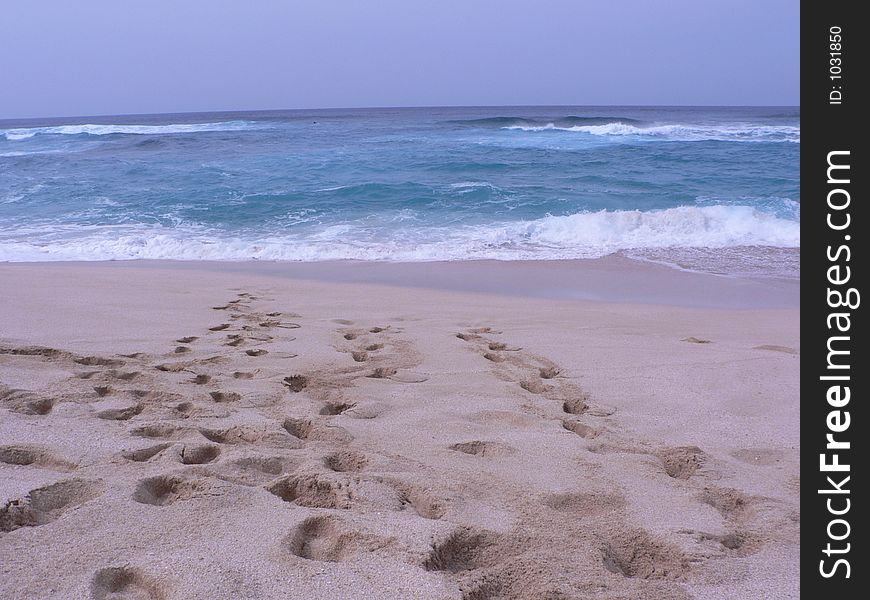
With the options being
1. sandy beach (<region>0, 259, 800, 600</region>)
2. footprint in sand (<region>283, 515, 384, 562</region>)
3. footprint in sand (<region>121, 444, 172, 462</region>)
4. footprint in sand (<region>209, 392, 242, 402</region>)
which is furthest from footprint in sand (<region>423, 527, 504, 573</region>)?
footprint in sand (<region>209, 392, 242, 402</region>)

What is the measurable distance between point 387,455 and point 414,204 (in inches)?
402

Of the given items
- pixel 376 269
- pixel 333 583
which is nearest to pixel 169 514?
pixel 333 583

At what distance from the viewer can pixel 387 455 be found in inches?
96.1

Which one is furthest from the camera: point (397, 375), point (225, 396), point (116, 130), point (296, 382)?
point (116, 130)

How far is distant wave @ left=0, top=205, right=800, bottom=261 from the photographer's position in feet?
28.7

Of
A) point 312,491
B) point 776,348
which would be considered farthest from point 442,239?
point 312,491

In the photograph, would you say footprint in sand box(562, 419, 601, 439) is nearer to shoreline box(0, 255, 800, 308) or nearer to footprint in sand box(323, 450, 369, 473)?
footprint in sand box(323, 450, 369, 473)

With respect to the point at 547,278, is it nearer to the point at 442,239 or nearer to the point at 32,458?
the point at 442,239

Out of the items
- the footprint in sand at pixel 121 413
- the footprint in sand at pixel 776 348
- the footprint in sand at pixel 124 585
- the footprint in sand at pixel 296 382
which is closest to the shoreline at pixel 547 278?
the footprint in sand at pixel 776 348
